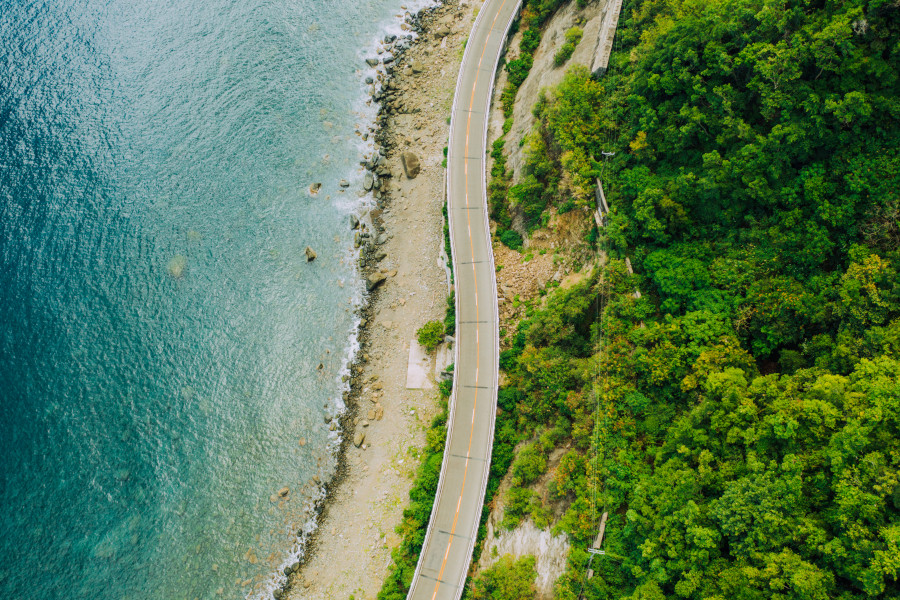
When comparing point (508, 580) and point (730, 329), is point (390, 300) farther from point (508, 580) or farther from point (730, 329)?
point (730, 329)

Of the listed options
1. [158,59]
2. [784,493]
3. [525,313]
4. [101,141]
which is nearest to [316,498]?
[525,313]

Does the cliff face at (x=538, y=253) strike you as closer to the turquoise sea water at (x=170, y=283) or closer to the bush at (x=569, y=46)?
the bush at (x=569, y=46)

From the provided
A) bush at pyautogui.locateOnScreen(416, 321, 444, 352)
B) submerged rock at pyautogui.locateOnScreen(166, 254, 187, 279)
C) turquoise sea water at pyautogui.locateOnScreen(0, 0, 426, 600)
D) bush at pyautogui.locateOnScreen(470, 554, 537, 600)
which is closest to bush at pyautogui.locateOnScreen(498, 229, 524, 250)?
bush at pyautogui.locateOnScreen(416, 321, 444, 352)

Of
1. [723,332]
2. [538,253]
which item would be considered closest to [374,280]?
[538,253]

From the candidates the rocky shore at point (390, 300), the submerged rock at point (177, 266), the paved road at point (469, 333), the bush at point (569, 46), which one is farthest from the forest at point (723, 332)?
the submerged rock at point (177, 266)

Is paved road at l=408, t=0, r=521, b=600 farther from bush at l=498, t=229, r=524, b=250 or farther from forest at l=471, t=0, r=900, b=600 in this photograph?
forest at l=471, t=0, r=900, b=600
